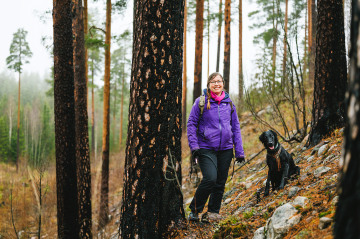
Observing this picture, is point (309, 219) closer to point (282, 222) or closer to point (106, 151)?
point (282, 222)

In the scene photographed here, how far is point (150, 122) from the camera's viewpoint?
2.83 m

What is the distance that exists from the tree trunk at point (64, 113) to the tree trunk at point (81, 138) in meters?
1.71

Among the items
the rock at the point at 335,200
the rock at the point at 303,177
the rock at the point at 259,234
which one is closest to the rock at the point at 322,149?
the rock at the point at 303,177

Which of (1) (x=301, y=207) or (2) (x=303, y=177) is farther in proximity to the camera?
(2) (x=303, y=177)

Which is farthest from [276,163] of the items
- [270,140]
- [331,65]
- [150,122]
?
[331,65]

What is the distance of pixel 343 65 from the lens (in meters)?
4.91

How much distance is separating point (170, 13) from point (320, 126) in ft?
13.2

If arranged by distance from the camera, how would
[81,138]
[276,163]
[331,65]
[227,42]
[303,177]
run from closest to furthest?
[303,177] → [276,163] → [331,65] → [81,138] → [227,42]

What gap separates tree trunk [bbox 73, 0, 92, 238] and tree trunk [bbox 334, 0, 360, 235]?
6471mm

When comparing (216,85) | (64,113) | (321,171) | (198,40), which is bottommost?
(321,171)

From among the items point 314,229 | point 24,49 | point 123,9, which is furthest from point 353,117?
point 24,49

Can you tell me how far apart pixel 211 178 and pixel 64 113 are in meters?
3.15

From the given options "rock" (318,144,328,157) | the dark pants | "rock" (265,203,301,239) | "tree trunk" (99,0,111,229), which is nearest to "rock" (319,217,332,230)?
"rock" (265,203,301,239)

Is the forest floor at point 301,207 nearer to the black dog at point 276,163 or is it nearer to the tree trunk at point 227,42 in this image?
the black dog at point 276,163
